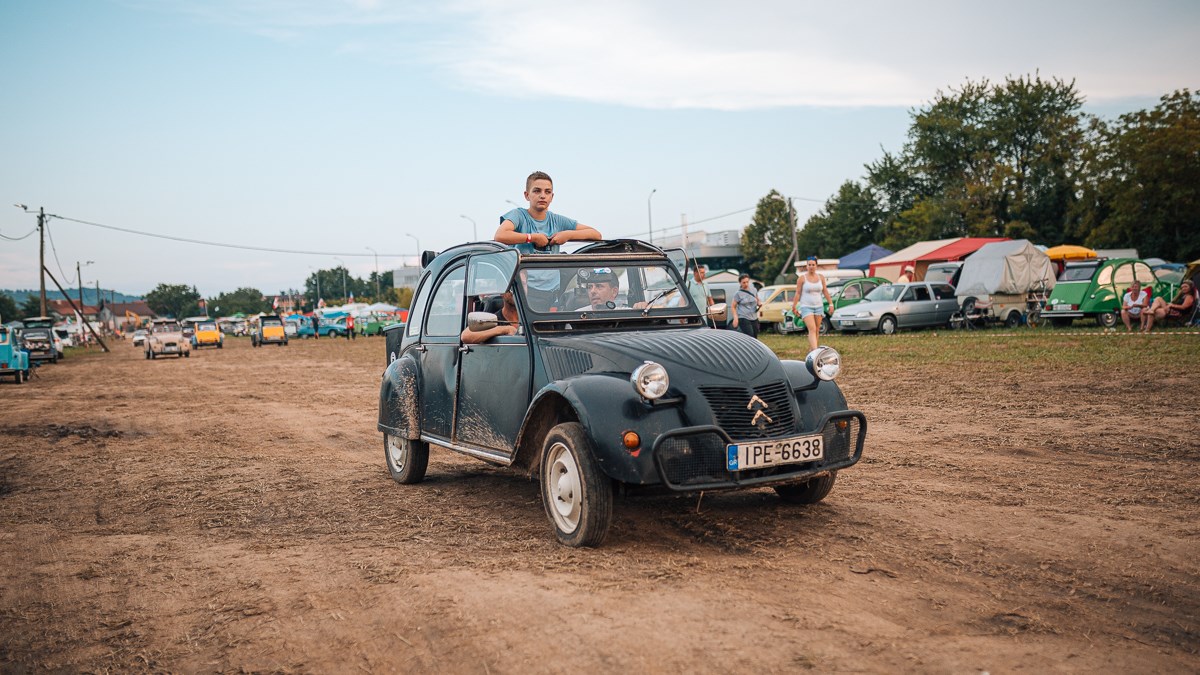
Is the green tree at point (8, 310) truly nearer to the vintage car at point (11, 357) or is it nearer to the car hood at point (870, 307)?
the vintage car at point (11, 357)

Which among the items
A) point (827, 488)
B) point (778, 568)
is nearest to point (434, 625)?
point (778, 568)

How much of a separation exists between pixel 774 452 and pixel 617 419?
2.75 ft

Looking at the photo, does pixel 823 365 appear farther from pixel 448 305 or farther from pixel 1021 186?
pixel 1021 186

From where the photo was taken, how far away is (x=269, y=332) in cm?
4931

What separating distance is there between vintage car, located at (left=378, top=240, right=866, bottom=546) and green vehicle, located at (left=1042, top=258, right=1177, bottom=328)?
2104 cm

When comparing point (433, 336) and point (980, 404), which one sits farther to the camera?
point (980, 404)

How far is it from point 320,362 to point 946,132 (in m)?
51.6

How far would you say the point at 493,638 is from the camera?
10.9 feet

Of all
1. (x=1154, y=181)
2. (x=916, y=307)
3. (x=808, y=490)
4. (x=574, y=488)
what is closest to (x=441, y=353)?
(x=574, y=488)

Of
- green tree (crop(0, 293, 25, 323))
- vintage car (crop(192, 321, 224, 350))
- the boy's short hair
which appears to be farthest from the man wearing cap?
green tree (crop(0, 293, 25, 323))

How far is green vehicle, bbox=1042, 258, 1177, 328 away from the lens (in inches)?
915

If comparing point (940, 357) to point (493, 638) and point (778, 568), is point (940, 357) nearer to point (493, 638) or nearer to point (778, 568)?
point (778, 568)

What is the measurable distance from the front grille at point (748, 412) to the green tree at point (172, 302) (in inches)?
6491

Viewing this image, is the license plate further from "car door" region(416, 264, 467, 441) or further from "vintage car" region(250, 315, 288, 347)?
"vintage car" region(250, 315, 288, 347)
